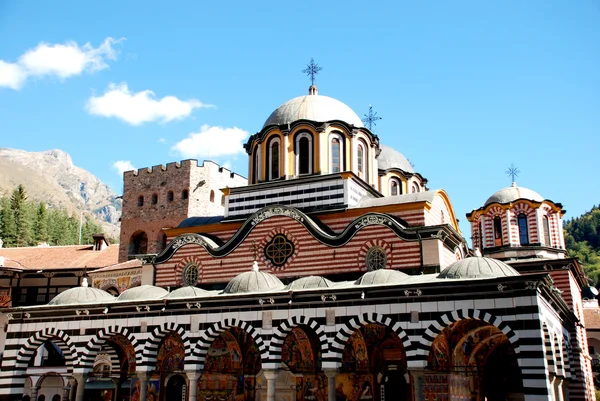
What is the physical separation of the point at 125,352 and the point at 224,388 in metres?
4.84

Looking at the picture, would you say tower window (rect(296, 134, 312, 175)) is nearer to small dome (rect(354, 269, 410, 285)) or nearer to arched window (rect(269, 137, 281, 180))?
arched window (rect(269, 137, 281, 180))

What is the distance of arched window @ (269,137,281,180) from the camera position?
28.2m

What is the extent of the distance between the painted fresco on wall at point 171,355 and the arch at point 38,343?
3.27 meters

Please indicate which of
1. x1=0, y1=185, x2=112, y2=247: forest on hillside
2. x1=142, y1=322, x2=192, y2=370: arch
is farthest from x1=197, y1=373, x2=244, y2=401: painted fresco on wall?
x1=0, y1=185, x2=112, y2=247: forest on hillside

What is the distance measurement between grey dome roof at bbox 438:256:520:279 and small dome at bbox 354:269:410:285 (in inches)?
57.7

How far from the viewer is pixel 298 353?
2316 centimetres

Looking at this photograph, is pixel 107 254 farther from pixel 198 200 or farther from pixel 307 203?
pixel 307 203

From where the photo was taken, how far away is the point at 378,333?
22.3m

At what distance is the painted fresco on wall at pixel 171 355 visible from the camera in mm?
24844

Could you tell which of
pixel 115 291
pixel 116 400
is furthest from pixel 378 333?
pixel 115 291

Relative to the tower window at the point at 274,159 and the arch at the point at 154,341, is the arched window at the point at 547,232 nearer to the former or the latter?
the tower window at the point at 274,159

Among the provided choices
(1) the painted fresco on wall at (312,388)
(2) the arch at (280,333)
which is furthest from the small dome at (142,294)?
(1) the painted fresco on wall at (312,388)

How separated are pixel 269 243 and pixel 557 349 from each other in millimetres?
11150

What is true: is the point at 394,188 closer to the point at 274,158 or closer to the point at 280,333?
the point at 274,158
